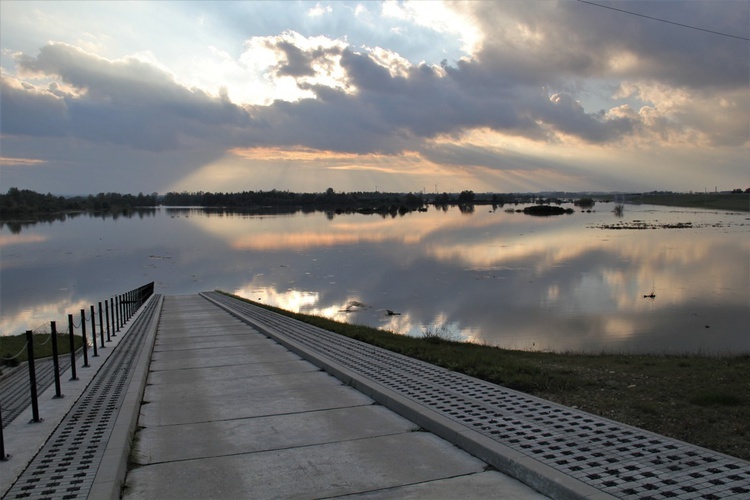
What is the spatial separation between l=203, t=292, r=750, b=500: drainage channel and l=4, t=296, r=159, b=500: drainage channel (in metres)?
2.98

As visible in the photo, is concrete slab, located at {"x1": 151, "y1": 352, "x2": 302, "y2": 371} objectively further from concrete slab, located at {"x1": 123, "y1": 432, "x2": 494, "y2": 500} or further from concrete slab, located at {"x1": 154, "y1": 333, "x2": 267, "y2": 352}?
concrete slab, located at {"x1": 123, "y1": 432, "x2": 494, "y2": 500}

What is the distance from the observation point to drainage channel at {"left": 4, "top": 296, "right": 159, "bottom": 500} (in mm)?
4070

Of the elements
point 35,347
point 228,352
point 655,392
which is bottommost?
point 35,347

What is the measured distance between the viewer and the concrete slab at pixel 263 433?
16.2ft

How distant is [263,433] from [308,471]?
3.50 feet

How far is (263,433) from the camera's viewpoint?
17.5 feet

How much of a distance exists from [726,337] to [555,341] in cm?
542

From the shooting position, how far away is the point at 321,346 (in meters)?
10.0

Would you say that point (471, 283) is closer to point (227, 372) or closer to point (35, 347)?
point (35, 347)

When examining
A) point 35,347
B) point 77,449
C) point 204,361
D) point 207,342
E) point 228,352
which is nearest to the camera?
point 77,449

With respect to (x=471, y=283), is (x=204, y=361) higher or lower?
higher

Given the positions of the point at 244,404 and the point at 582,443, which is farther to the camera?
the point at 244,404

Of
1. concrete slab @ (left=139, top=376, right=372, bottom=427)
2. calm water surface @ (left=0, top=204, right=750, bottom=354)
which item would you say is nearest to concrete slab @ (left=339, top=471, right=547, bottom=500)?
concrete slab @ (left=139, top=376, right=372, bottom=427)

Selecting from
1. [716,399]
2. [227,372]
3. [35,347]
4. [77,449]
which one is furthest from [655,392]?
[35,347]
